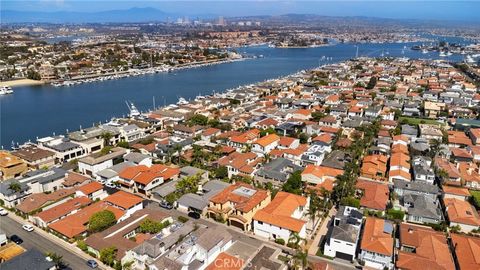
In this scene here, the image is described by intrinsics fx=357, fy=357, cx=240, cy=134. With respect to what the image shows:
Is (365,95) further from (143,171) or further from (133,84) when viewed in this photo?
(133,84)

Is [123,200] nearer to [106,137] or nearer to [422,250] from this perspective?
[106,137]

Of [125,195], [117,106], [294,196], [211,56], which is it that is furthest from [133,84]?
[294,196]

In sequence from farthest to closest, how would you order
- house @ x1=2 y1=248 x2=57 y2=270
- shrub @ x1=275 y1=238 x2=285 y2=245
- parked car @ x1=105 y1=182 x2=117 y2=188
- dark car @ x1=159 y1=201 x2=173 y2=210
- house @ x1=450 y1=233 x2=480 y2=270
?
parked car @ x1=105 y1=182 x2=117 y2=188, dark car @ x1=159 y1=201 x2=173 y2=210, shrub @ x1=275 y1=238 x2=285 y2=245, house @ x1=450 y1=233 x2=480 y2=270, house @ x1=2 y1=248 x2=57 y2=270

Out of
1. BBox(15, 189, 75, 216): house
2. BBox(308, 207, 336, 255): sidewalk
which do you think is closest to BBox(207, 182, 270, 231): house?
BBox(308, 207, 336, 255): sidewalk

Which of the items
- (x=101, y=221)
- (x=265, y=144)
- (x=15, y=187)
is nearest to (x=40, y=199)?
(x=15, y=187)

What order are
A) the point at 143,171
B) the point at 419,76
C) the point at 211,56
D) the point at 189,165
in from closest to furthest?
the point at 143,171
the point at 189,165
the point at 419,76
the point at 211,56

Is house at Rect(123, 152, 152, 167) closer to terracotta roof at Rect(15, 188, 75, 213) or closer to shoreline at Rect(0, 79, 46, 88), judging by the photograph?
terracotta roof at Rect(15, 188, 75, 213)
